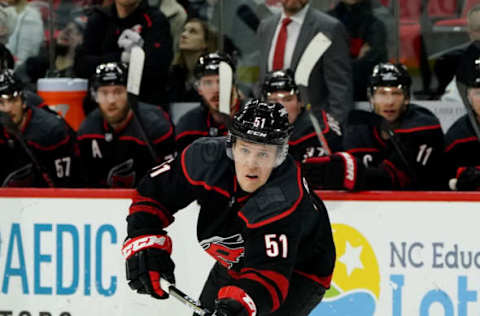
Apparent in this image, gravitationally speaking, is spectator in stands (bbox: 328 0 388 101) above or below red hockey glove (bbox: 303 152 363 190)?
above

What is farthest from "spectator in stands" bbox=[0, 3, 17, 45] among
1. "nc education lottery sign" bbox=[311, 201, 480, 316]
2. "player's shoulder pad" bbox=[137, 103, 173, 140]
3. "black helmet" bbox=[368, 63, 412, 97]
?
"nc education lottery sign" bbox=[311, 201, 480, 316]

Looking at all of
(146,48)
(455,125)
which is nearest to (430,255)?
(455,125)

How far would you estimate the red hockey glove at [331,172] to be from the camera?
4238mm

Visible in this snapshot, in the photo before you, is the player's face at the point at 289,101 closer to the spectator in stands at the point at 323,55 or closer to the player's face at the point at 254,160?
the spectator in stands at the point at 323,55

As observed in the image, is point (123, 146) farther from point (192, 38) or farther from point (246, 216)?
point (246, 216)

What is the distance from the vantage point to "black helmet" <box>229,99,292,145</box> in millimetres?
3092

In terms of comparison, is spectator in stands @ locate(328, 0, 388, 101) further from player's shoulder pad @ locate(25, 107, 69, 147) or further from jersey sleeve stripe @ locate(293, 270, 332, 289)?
jersey sleeve stripe @ locate(293, 270, 332, 289)

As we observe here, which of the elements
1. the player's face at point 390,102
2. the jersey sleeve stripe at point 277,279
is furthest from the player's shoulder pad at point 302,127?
the jersey sleeve stripe at point 277,279

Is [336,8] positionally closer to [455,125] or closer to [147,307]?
[455,125]

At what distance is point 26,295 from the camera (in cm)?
441

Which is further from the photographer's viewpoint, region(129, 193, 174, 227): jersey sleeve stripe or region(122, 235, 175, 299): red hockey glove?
region(129, 193, 174, 227): jersey sleeve stripe

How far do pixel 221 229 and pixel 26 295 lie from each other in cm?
140

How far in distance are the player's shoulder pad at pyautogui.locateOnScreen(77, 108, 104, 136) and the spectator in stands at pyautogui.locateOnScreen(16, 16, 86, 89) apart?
46.6 inches

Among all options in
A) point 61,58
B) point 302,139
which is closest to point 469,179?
point 302,139
